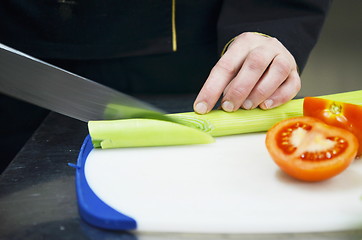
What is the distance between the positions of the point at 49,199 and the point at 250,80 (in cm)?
48

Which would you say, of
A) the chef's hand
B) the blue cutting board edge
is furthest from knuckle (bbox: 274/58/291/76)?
the blue cutting board edge

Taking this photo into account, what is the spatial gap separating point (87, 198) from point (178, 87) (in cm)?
75

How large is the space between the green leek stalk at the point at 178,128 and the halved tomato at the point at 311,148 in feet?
0.43

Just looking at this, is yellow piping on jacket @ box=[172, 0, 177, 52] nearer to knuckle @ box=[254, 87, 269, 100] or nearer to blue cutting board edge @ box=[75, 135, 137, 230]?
knuckle @ box=[254, 87, 269, 100]

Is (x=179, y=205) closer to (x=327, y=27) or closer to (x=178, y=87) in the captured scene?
(x=178, y=87)

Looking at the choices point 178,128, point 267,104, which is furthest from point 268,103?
point 178,128

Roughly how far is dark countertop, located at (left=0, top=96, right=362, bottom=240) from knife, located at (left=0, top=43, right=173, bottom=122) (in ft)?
0.36

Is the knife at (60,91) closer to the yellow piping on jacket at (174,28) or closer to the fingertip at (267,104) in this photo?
the fingertip at (267,104)

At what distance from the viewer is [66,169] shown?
935 mm

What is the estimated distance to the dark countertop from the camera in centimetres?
74

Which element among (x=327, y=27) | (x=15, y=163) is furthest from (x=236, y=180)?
(x=327, y=27)

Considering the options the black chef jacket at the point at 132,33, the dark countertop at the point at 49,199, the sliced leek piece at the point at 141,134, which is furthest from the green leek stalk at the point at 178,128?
the black chef jacket at the point at 132,33

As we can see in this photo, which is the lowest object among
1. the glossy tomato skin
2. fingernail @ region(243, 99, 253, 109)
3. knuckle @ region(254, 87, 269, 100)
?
fingernail @ region(243, 99, 253, 109)

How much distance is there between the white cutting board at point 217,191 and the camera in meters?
0.72
